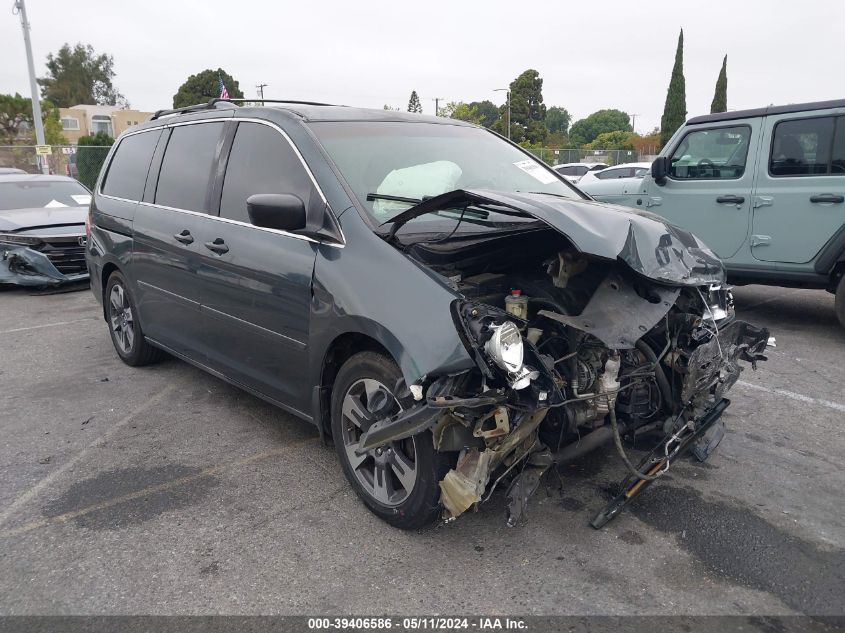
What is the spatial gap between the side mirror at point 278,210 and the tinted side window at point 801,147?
17.0 ft

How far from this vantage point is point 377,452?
10.2ft

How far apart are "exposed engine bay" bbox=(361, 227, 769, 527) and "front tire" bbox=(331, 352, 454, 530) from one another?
9cm

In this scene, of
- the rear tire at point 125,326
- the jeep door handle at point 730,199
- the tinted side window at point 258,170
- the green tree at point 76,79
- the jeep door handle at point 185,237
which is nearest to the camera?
the tinted side window at point 258,170

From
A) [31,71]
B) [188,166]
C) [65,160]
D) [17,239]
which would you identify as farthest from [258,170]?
[65,160]

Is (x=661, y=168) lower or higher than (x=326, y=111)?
lower

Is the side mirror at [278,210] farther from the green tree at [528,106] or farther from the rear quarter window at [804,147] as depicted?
the green tree at [528,106]

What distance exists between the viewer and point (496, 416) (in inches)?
106

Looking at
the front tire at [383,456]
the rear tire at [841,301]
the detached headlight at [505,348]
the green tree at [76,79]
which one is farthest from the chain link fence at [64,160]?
the green tree at [76,79]

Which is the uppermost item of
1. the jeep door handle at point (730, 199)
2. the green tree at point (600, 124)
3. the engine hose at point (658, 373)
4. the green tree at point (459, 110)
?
the green tree at point (600, 124)

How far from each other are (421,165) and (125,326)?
3134 mm

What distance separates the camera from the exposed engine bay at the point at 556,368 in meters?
2.67

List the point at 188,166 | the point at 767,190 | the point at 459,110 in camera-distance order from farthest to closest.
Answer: the point at 459,110, the point at 767,190, the point at 188,166

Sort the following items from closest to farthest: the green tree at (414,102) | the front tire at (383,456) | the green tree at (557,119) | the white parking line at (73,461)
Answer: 1. the front tire at (383,456)
2. the white parking line at (73,461)
3. the green tree at (414,102)
4. the green tree at (557,119)

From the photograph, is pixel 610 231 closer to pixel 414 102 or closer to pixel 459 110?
pixel 459 110
